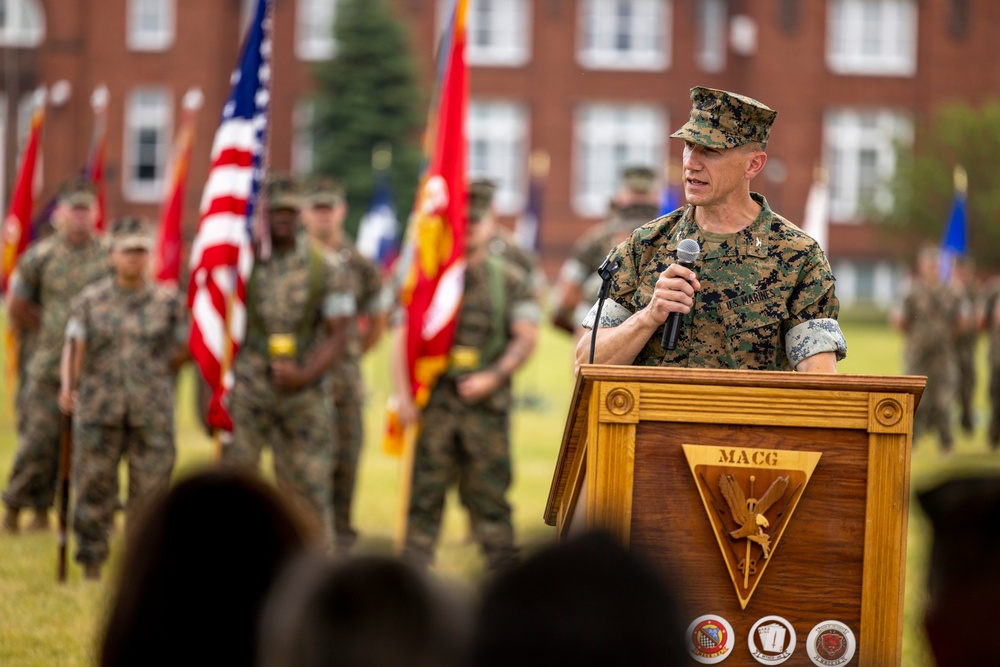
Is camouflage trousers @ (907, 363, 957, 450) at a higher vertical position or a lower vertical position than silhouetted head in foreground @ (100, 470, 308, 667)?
lower

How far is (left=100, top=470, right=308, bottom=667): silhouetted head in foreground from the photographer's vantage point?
246 cm

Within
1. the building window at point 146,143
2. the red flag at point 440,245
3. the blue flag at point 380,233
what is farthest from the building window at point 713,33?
the red flag at point 440,245

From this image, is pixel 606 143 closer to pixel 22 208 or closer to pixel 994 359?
pixel 994 359

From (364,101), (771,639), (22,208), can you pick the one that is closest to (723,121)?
(771,639)

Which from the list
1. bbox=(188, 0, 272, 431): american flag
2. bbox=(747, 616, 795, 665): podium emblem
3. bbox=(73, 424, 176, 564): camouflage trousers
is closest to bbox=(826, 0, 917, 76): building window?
bbox=(188, 0, 272, 431): american flag

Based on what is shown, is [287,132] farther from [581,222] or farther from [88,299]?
[88,299]

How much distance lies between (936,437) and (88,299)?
14782 mm

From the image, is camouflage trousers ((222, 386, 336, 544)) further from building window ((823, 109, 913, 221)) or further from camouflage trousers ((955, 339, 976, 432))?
building window ((823, 109, 913, 221))

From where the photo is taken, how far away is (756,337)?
5.17m

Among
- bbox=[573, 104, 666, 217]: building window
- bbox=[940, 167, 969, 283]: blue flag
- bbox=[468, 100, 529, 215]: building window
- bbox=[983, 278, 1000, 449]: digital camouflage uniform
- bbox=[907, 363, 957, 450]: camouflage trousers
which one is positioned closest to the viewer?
bbox=[907, 363, 957, 450]: camouflage trousers

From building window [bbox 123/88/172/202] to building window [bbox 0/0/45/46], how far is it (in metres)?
3.60

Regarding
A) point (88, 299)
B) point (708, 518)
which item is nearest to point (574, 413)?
point (708, 518)

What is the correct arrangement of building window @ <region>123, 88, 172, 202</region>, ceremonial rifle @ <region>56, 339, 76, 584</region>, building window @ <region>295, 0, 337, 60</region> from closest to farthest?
ceremonial rifle @ <region>56, 339, 76, 584</region>, building window @ <region>123, 88, 172, 202</region>, building window @ <region>295, 0, 337, 60</region>

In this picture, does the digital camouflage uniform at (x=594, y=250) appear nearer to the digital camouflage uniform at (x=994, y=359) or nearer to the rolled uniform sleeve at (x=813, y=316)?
the rolled uniform sleeve at (x=813, y=316)
